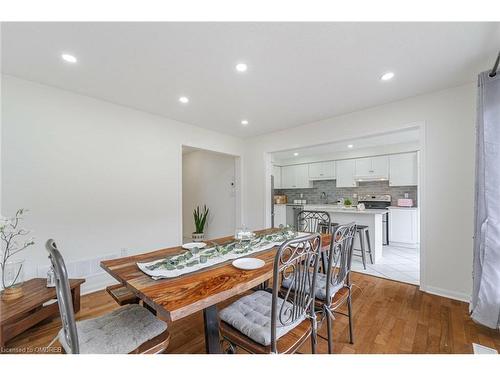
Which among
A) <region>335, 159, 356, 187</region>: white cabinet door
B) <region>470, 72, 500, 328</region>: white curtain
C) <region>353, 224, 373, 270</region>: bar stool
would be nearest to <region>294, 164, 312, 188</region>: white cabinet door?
<region>335, 159, 356, 187</region>: white cabinet door

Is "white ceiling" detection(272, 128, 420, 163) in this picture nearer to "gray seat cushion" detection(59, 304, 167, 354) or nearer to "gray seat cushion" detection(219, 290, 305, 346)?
"gray seat cushion" detection(219, 290, 305, 346)

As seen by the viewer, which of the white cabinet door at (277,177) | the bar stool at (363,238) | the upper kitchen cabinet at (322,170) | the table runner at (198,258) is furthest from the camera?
the white cabinet door at (277,177)

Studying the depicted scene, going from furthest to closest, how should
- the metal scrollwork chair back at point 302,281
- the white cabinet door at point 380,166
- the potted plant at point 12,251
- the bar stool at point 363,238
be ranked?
the white cabinet door at point 380,166 → the bar stool at point 363,238 → the potted plant at point 12,251 → the metal scrollwork chair back at point 302,281

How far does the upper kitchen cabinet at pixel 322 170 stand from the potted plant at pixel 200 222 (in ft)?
10.6

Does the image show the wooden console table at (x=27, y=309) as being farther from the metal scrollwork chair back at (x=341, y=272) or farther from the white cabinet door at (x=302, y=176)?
the white cabinet door at (x=302, y=176)

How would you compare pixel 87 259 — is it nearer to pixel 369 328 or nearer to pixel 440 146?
pixel 369 328

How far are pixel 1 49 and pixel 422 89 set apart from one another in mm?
4032

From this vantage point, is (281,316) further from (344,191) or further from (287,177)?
(287,177)

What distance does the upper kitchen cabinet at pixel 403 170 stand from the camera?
15.3ft

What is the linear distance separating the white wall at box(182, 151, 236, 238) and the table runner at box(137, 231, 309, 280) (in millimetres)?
2835

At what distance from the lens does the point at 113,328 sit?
1084mm

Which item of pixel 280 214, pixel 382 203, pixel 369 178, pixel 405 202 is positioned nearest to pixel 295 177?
pixel 280 214

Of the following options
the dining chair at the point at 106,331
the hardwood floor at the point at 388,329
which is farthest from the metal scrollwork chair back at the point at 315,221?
the dining chair at the point at 106,331

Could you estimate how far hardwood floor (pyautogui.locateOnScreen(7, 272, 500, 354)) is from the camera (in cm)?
159
